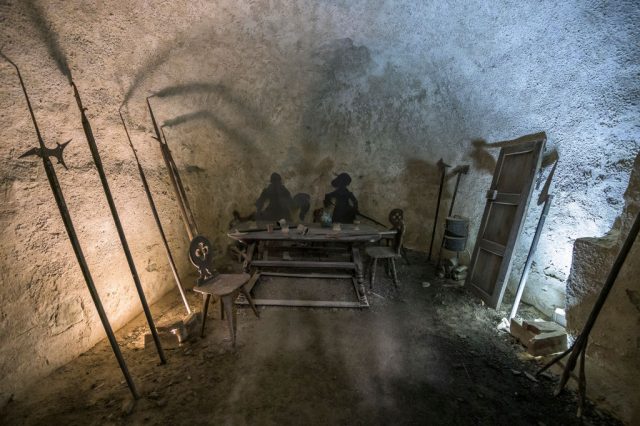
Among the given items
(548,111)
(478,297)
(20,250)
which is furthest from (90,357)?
(548,111)

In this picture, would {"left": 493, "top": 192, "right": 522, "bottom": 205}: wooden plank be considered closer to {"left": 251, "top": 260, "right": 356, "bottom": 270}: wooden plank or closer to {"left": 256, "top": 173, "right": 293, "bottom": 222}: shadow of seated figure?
{"left": 251, "top": 260, "right": 356, "bottom": 270}: wooden plank

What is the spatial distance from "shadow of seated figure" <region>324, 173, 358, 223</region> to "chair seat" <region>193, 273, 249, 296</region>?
10.4 ft

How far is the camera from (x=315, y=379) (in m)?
2.82

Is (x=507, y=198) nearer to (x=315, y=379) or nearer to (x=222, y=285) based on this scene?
(x=315, y=379)

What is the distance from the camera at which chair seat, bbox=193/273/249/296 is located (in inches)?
125

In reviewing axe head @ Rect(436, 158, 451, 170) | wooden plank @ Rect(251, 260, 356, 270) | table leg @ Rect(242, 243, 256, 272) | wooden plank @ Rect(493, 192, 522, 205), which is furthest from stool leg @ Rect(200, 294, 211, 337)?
axe head @ Rect(436, 158, 451, 170)

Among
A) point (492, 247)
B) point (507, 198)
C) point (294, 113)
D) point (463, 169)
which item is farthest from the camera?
point (294, 113)

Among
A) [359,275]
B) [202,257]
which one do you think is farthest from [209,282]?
[359,275]

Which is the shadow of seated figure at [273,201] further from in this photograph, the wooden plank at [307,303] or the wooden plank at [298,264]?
the wooden plank at [307,303]

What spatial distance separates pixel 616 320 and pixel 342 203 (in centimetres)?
468

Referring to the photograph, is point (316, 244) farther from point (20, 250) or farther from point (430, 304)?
point (20, 250)

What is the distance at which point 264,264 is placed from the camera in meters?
4.68

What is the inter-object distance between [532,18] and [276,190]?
5.27 metres

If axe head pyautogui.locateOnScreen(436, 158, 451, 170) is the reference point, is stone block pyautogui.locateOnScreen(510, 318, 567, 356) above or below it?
below
